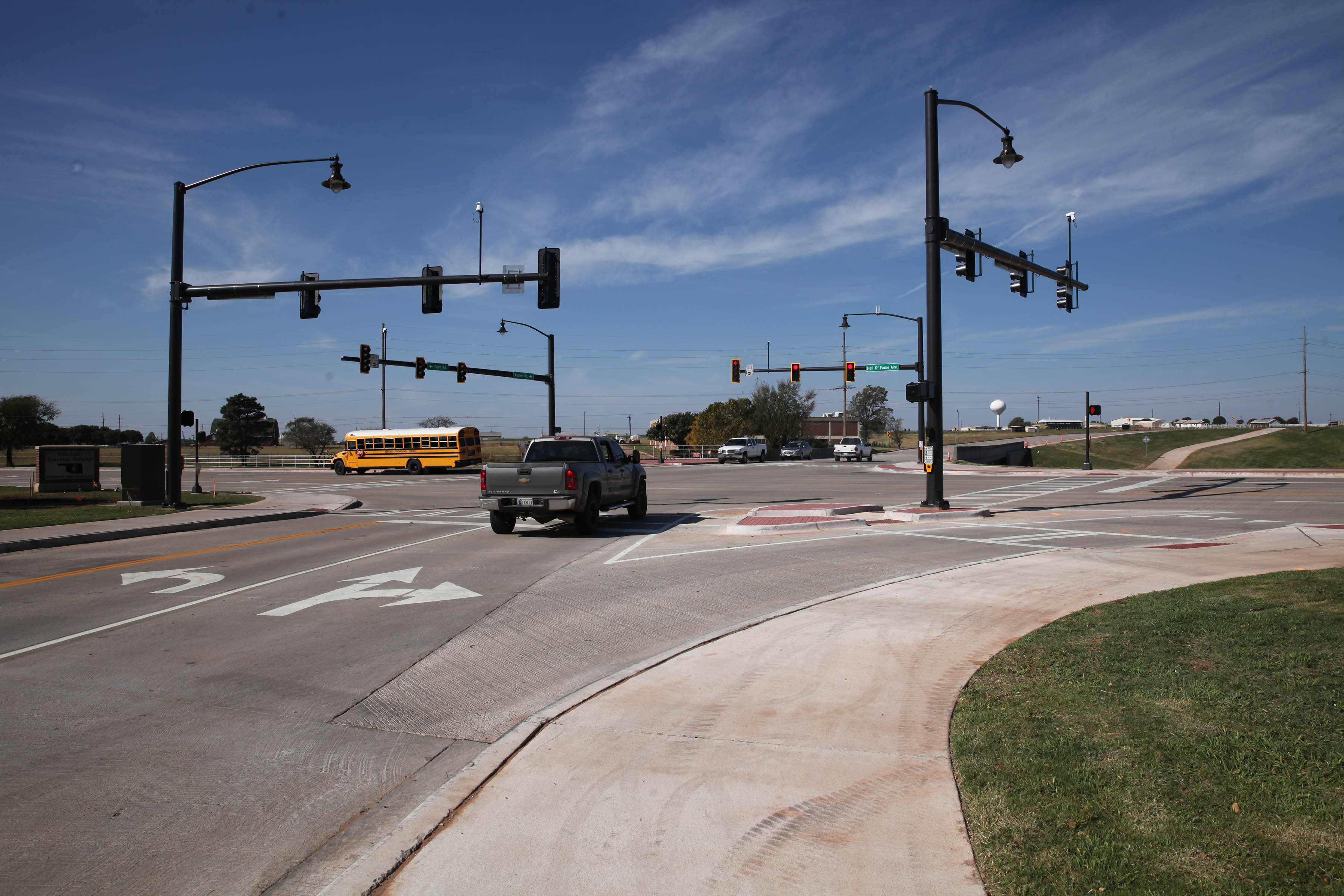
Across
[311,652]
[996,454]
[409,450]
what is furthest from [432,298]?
[996,454]

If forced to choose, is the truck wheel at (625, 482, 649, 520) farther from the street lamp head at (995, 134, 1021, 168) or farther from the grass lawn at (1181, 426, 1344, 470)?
the grass lawn at (1181, 426, 1344, 470)

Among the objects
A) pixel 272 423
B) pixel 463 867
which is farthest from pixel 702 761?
pixel 272 423

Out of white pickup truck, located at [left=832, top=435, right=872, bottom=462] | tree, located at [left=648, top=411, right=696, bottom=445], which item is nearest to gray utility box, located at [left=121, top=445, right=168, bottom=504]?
Answer: white pickup truck, located at [left=832, top=435, right=872, bottom=462]

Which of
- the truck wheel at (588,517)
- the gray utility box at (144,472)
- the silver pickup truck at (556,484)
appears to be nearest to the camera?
the silver pickup truck at (556,484)

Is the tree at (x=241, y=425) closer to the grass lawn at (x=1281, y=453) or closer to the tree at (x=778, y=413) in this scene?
the tree at (x=778, y=413)

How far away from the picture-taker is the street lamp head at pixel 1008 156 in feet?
63.5

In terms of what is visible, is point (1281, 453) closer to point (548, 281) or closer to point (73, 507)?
point (548, 281)

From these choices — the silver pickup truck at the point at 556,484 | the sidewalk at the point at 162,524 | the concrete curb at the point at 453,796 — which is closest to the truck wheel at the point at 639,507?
the silver pickup truck at the point at 556,484

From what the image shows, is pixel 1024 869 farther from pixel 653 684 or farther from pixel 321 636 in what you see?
pixel 321 636

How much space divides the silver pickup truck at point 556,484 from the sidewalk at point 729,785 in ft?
26.9

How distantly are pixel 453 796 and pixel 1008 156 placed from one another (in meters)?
19.9

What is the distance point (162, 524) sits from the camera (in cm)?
1681

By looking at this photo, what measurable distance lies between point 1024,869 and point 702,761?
1.72m

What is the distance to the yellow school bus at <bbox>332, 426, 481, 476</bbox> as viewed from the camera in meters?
52.0
